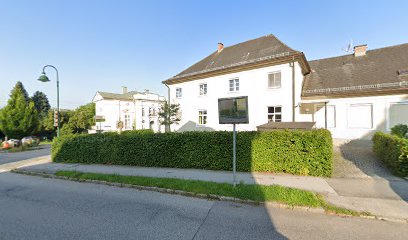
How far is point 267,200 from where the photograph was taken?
4852 millimetres

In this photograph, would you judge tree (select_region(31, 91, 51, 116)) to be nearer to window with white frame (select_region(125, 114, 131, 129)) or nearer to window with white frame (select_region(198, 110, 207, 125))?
window with white frame (select_region(125, 114, 131, 129))

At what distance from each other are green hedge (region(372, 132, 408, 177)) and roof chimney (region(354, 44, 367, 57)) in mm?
13462

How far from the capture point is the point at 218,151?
8.20 metres

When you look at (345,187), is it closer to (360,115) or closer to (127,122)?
(360,115)

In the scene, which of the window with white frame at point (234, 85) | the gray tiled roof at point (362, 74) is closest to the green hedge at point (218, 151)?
the gray tiled roof at point (362, 74)

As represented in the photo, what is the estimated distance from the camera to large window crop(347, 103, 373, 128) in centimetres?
1400

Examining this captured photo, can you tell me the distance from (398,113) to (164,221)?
1691cm

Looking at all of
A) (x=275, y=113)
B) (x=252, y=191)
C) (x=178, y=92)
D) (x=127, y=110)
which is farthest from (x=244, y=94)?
(x=127, y=110)

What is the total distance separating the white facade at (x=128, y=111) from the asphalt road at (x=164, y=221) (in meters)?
37.3

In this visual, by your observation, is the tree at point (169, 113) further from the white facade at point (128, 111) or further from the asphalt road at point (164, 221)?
the white facade at point (128, 111)

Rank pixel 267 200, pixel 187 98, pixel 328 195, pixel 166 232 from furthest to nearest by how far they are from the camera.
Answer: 1. pixel 187 98
2. pixel 328 195
3. pixel 267 200
4. pixel 166 232

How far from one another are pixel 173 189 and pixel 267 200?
2.72m

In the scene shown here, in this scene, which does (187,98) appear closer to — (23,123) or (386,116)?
(386,116)

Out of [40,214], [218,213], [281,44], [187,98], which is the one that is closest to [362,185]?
[218,213]
